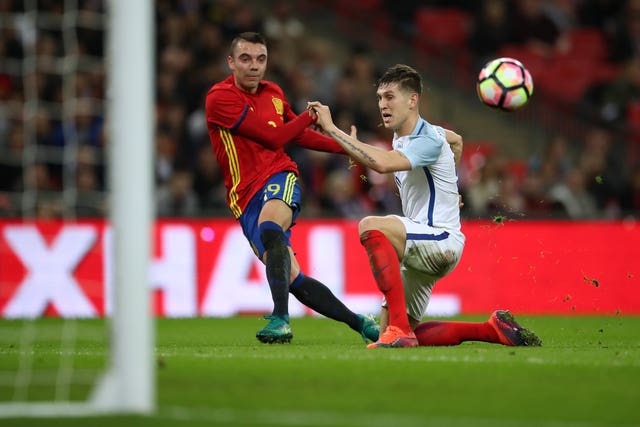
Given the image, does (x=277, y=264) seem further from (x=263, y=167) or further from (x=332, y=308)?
(x=263, y=167)

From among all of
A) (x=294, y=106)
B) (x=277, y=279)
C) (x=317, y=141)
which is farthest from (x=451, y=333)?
(x=294, y=106)

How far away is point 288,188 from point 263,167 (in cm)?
24

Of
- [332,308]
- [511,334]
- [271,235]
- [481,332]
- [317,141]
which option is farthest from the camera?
[317,141]

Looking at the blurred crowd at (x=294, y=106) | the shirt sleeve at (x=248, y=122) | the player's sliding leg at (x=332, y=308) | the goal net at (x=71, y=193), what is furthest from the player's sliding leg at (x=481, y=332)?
the blurred crowd at (x=294, y=106)

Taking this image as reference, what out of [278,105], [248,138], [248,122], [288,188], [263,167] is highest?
[278,105]

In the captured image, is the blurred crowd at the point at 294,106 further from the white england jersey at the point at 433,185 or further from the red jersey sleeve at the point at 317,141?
the white england jersey at the point at 433,185

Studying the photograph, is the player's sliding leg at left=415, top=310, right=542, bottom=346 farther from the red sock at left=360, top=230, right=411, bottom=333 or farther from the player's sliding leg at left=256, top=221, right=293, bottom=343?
the player's sliding leg at left=256, top=221, right=293, bottom=343

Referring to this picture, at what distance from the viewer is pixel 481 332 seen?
8305mm

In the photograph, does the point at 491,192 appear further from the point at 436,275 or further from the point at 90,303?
the point at 436,275

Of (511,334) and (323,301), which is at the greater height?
(323,301)

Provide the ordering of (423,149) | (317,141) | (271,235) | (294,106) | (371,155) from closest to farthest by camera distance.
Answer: (371,155)
(423,149)
(271,235)
(317,141)
(294,106)

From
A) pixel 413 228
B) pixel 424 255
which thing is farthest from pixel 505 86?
pixel 424 255

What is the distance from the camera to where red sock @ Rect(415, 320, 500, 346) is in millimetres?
8312

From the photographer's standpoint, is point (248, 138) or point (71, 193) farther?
point (71, 193)
